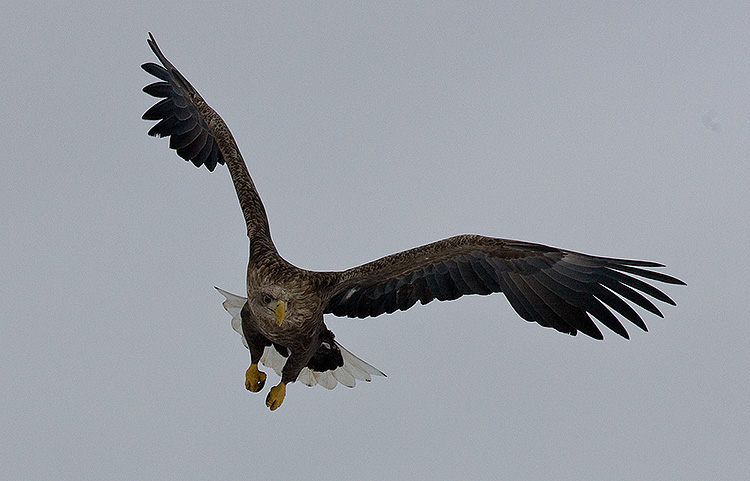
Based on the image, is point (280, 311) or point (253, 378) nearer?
point (280, 311)

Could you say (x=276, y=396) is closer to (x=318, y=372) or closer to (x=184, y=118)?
(x=318, y=372)

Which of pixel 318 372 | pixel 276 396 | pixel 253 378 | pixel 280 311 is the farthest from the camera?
pixel 318 372

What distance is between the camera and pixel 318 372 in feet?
31.8

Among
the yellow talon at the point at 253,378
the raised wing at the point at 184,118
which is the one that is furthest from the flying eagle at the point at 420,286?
the raised wing at the point at 184,118

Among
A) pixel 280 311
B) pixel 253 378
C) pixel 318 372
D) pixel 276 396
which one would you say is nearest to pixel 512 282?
pixel 280 311

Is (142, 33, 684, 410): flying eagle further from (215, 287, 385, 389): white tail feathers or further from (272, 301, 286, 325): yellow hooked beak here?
(215, 287, 385, 389): white tail feathers

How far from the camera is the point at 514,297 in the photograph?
26.3 feet

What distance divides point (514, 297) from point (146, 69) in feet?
12.6

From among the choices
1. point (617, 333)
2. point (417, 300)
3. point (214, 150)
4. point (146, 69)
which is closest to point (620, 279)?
point (617, 333)

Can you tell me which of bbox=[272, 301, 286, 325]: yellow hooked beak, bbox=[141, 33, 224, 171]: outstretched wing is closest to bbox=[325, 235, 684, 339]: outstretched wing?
bbox=[272, 301, 286, 325]: yellow hooked beak

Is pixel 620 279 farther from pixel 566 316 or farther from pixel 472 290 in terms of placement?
pixel 472 290

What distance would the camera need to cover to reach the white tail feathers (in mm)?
9414

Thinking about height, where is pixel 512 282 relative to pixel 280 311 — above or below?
above

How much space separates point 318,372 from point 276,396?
56.2 inches
